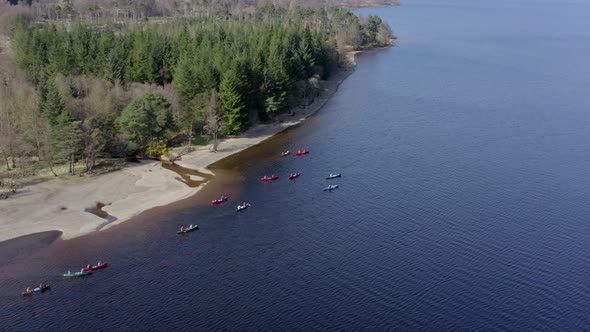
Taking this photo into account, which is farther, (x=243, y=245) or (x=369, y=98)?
(x=369, y=98)

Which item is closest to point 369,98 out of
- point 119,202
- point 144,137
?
point 144,137

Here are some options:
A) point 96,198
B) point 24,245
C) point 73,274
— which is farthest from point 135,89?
point 73,274

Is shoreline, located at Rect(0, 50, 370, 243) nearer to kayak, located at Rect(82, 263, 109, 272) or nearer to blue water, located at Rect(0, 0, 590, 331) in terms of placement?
blue water, located at Rect(0, 0, 590, 331)

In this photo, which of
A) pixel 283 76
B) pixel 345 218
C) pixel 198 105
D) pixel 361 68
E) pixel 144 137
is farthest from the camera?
pixel 361 68

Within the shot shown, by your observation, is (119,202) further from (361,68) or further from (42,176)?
(361,68)

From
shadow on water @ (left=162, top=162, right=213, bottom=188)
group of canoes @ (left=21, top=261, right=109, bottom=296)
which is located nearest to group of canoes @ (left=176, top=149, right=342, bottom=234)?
shadow on water @ (left=162, top=162, right=213, bottom=188)

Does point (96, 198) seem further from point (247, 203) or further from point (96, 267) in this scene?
point (247, 203)
